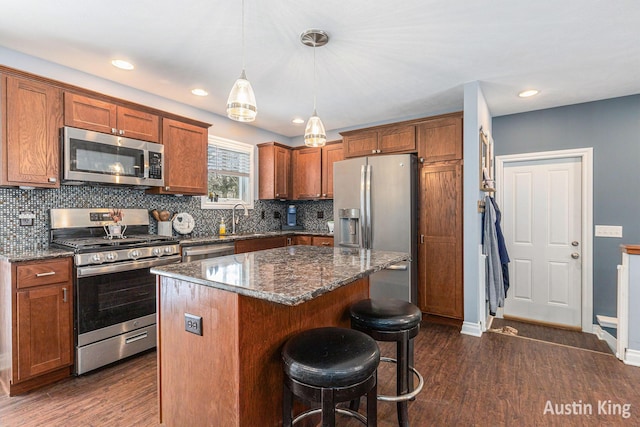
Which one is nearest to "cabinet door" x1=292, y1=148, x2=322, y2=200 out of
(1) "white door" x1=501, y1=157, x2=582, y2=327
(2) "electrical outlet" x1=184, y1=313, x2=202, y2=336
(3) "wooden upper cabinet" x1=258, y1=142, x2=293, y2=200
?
(3) "wooden upper cabinet" x1=258, y1=142, x2=293, y2=200

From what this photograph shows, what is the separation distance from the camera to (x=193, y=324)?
1.46 metres

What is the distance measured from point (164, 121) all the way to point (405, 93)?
8.59ft

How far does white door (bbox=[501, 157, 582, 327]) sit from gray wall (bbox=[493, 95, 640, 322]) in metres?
0.18

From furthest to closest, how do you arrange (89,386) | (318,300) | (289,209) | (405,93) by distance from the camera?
(289,209), (405,93), (89,386), (318,300)

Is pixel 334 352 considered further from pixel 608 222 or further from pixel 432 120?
pixel 608 222

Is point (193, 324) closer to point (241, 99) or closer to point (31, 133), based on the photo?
point (241, 99)

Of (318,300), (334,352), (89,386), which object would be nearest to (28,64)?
(89,386)


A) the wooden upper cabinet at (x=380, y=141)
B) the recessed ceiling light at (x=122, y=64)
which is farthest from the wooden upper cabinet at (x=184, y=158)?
the wooden upper cabinet at (x=380, y=141)

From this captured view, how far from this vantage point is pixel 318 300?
183cm

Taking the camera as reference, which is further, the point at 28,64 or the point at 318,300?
the point at 28,64

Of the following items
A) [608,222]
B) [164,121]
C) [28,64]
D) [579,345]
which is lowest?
[579,345]

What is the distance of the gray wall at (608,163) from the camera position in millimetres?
3355

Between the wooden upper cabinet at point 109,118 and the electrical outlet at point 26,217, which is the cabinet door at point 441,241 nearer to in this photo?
the wooden upper cabinet at point 109,118

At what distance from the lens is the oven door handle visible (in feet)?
7.73
